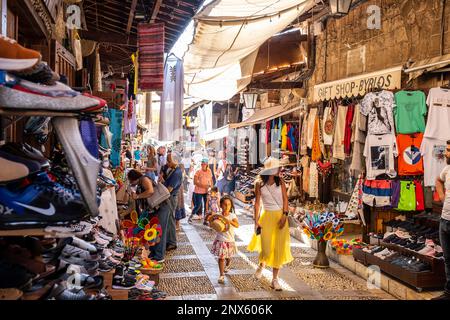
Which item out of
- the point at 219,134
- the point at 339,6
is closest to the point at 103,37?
the point at 339,6

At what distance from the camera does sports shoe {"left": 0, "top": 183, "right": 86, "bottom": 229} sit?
1871 millimetres

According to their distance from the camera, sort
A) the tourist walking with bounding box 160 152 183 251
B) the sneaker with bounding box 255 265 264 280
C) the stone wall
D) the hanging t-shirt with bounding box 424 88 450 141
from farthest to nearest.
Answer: the tourist walking with bounding box 160 152 183 251 < the stone wall < the sneaker with bounding box 255 265 264 280 < the hanging t-shirt with bounding box 424 88 450 141

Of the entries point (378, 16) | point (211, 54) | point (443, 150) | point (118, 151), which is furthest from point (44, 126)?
point (378, 16)

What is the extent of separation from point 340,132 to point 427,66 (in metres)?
2.57

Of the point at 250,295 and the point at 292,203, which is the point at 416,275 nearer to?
the point at 250,295

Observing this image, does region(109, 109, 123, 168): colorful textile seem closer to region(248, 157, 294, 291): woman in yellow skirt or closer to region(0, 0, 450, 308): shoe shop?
region(0, 0, 450, 308): shoe shop

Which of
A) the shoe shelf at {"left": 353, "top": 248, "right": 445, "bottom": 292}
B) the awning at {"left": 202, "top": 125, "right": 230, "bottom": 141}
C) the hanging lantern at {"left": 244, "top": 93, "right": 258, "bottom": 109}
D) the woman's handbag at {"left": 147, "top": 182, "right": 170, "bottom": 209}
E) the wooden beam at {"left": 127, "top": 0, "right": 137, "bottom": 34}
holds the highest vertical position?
the wooden beam at {"left": 127, "top": 0, "right": 137, "bottom": 34}

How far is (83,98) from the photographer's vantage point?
76.5 inches

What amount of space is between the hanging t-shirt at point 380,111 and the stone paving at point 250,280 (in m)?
2.42

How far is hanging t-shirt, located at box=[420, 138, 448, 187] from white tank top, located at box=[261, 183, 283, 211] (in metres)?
2.15

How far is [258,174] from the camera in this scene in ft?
25.6

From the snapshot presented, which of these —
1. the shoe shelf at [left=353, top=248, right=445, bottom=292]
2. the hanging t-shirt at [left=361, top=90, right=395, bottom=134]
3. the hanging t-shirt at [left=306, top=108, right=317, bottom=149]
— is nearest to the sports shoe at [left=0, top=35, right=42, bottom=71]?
the shoe shelf at [left=353, top=248, right=445, bottom=292]

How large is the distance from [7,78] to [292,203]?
1145 centimetres

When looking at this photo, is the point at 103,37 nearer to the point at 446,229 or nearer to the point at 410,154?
the point at 410,154
